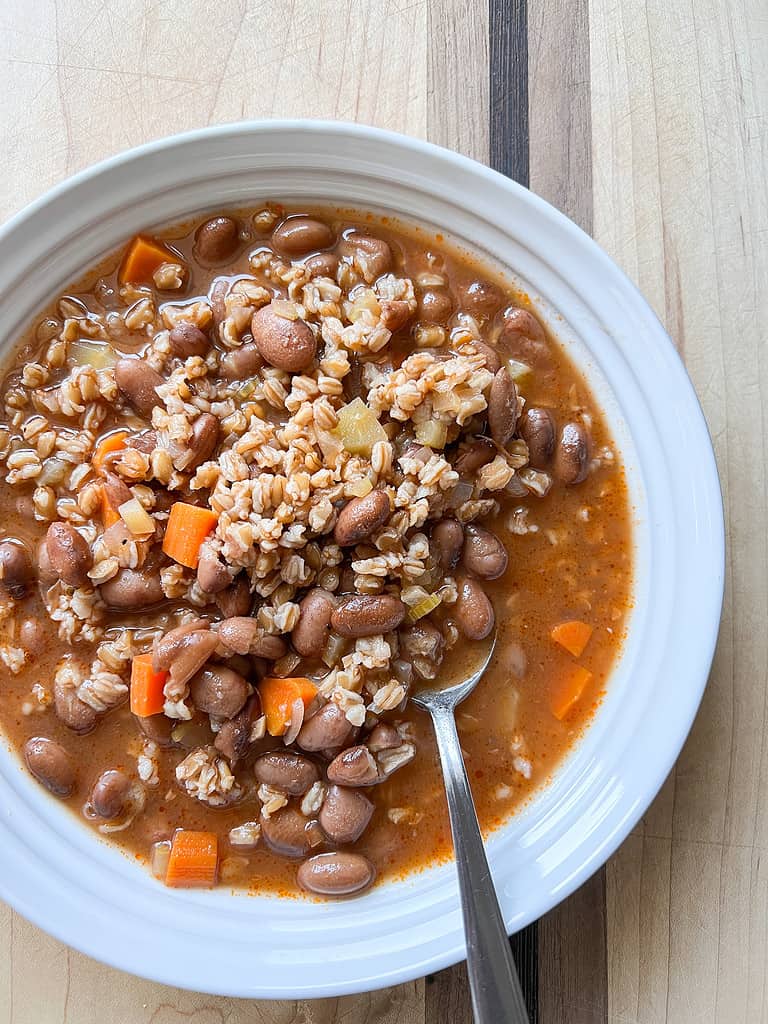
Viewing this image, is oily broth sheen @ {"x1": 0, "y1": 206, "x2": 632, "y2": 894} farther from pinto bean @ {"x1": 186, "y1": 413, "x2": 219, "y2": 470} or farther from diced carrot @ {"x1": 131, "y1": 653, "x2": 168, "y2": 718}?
pinto bean @ {"x1": 186, "y1": 413, "x2": 219, "y2": 470}

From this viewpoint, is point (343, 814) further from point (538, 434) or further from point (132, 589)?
point (538, 434)

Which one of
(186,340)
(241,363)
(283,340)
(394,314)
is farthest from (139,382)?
(394,314)

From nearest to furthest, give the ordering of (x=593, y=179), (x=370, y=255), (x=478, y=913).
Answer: (x=478, y=913)
(x=370, y=255)
(x=593, y=179)

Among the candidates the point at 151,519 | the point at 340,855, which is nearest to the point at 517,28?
the point at 151,519

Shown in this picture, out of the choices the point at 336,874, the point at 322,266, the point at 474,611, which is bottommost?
the point at 336,874

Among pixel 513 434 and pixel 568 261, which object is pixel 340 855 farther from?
pixel 568 261

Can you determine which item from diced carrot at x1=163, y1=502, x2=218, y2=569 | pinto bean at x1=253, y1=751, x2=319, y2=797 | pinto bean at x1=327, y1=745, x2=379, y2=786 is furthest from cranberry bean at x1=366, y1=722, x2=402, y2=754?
diced carrot at x1=163, y1=502, x2=218, y2=569
